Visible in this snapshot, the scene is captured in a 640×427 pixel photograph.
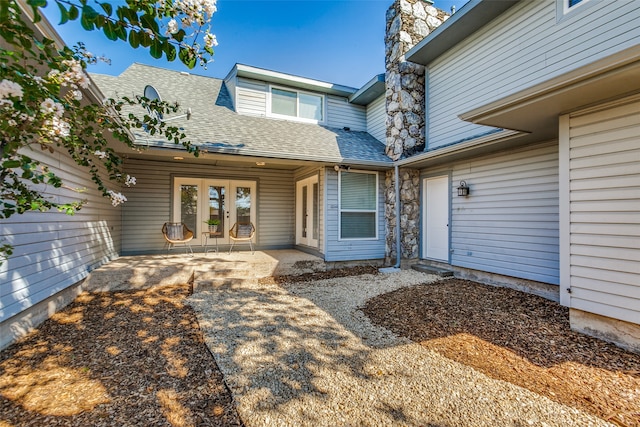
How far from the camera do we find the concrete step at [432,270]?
6.06m

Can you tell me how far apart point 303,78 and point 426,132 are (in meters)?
3.69

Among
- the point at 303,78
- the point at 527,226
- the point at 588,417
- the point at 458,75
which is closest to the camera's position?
the point at 588,417

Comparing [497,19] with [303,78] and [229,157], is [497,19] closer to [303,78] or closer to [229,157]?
[303,78]

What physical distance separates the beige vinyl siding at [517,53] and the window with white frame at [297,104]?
3175mm

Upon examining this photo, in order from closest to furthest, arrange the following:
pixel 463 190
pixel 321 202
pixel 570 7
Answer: pixel 570 7 → pixel 463 190 → pixel 321 202

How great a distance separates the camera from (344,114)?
8852 millimetres

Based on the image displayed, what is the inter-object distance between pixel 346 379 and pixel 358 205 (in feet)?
16.3

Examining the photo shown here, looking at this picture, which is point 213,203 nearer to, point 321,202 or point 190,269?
point 190,269

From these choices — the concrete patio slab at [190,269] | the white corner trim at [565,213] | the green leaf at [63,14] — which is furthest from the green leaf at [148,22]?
the concrete patio slab at [190,269]

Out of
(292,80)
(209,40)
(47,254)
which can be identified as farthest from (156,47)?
(292,80)

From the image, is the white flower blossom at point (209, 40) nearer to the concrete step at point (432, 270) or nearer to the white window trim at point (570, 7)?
the white window trim at point (570, 7)

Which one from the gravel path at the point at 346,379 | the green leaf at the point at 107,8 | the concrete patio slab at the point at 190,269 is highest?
the green leaf at the point at 107,8

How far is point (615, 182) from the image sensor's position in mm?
2998

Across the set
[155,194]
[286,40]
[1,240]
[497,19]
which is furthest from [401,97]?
[1,240]
